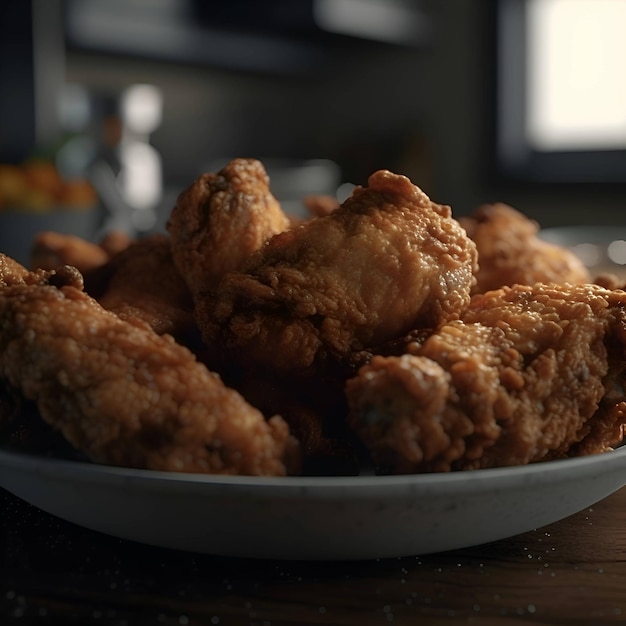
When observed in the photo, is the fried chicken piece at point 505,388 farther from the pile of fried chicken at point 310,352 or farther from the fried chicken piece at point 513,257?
the fried chicken piece at point 513,257

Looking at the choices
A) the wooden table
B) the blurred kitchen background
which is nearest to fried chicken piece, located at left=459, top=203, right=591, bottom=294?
the wooden table

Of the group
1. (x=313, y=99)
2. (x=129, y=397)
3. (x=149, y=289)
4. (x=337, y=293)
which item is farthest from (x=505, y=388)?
(x=313, y=99)

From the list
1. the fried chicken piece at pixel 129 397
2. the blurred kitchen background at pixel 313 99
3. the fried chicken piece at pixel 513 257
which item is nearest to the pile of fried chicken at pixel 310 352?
the fried chicken piece at pixel 129 397

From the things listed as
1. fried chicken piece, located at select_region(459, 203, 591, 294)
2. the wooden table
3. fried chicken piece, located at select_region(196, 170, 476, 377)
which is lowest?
the wooden table

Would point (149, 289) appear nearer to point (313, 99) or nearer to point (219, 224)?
point (219, 224)

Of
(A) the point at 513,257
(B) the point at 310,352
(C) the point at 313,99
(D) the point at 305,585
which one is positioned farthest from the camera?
(C) the point at 313,99

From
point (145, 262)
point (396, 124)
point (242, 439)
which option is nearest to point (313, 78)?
point (396, 124)

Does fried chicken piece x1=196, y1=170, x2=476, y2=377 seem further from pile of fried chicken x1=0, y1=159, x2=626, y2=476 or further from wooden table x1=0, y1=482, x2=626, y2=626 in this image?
wooden table x1=0, y1=482, x2=626, y2=626
